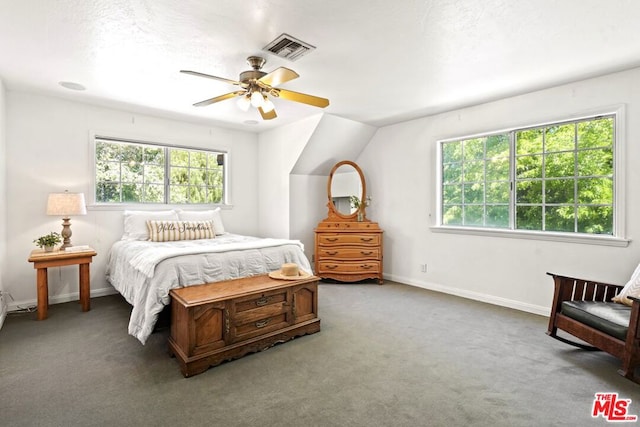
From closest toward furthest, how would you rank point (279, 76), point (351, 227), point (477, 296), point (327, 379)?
point (327, 379) < point (279, 76) < point (477, 296) < point (351, 227)

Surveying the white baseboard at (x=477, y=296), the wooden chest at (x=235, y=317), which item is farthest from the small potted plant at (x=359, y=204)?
the wooden chest at (x=235, y=317)

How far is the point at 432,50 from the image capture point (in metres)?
2.62

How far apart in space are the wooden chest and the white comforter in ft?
0.37

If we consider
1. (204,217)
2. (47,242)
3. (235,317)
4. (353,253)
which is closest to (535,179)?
(353,253)

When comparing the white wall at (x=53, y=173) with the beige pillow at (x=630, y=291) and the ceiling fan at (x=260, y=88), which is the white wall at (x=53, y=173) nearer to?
the ceiling fan at (x=260, y=88)

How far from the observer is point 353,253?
4844 mm

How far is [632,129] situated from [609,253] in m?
1.15

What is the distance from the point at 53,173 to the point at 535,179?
5592 millimetres

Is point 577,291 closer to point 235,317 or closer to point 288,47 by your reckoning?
point 235,317

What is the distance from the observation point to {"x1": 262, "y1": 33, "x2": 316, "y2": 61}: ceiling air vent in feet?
7.95

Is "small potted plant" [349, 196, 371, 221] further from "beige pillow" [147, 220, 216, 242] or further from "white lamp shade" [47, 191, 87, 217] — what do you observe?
"white lamp shade" [47, 191, 87, 217]

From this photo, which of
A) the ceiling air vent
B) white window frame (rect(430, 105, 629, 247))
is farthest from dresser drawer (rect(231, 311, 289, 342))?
white window frame (rect(430, 105, 629, 247))

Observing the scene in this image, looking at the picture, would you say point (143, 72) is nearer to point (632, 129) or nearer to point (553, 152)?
point (553, 152)

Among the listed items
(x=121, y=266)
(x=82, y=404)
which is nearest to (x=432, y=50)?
(x=82, y=404)
